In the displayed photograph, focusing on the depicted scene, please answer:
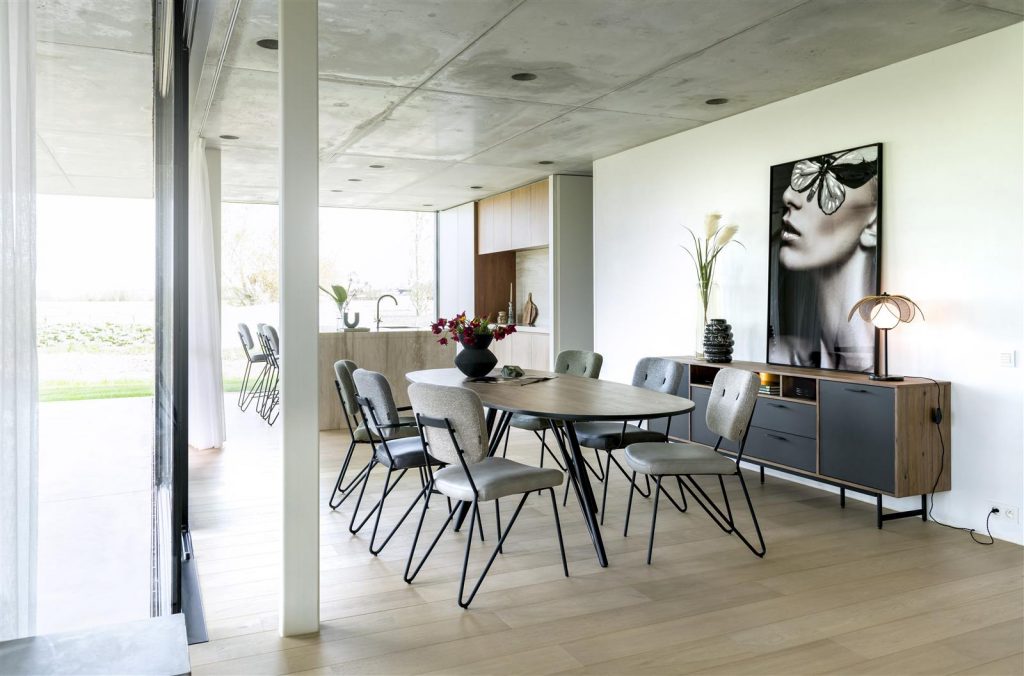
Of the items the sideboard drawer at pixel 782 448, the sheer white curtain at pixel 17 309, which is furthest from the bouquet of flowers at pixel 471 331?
the sheer white curtain at pixel 17 309

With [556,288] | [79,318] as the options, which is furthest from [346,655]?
[556,288]

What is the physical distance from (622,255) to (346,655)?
5.15 m

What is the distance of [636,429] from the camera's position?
467 cm

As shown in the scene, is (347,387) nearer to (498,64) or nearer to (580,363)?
(580,363)

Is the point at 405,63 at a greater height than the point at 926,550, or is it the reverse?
the point at 405,63

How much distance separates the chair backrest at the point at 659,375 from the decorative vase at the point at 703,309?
1033 mm

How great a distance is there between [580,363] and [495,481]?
2350 mm

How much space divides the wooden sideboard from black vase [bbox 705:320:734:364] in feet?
1.48

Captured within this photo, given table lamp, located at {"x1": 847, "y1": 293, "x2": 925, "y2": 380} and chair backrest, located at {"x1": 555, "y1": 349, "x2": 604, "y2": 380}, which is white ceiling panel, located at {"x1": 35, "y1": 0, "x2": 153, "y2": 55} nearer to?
chair backrest, located at {"x1": 555, "y1": 349, "x2": 604, "y2": 380}

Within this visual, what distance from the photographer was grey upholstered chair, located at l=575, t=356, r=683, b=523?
4.31 meters

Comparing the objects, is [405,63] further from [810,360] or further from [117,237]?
[810,360]

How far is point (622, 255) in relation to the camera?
7.18 metres

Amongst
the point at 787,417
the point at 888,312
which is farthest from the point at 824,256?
the point at 787,417

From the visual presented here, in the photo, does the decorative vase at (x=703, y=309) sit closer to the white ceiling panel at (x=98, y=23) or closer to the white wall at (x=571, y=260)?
the white wall at (x=571, y=260)
